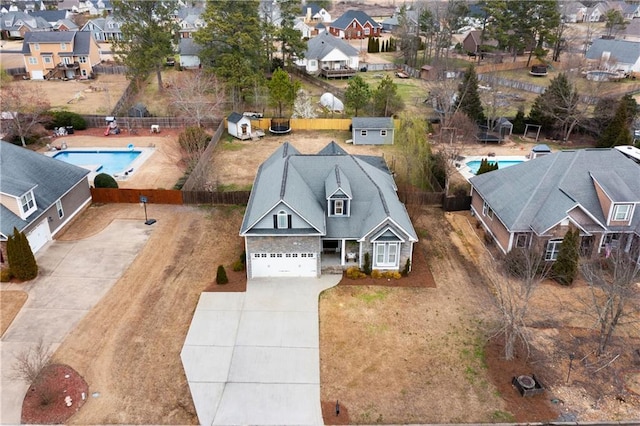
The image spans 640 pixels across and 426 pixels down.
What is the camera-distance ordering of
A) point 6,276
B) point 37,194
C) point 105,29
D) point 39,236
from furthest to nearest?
point 105,29 < point 37,194 < point 39,236 < point 6,276

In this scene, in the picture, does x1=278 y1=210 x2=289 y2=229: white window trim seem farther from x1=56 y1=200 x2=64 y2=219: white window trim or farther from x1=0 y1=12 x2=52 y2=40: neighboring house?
x1=0 y1=12 x2=52 y2=40: neighboring house

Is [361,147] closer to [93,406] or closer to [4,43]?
[93,406]

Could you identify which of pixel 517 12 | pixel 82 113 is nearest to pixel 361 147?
pixel 82 113

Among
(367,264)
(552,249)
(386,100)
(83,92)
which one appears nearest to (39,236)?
(367,264)

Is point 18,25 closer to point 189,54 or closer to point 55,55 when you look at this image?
point 55,55

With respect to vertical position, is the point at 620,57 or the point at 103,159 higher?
the point at 620,57
